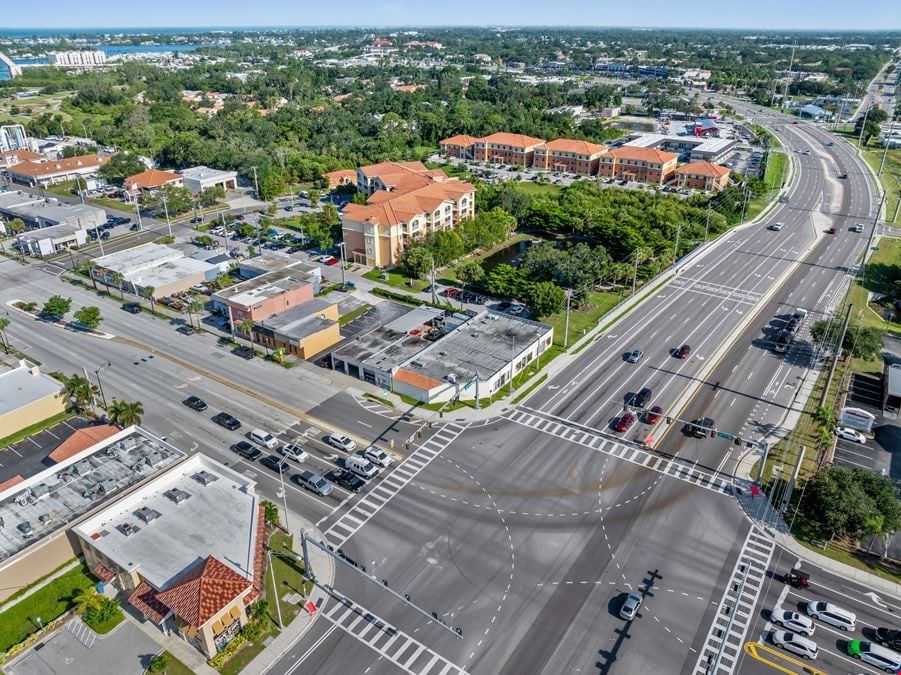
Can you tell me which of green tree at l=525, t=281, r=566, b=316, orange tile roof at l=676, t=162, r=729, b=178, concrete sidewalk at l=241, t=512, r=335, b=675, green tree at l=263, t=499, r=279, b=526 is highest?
orange tile roof at l=676, t=162, r=729, b=178

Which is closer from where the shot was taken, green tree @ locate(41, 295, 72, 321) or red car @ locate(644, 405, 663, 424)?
red car @ locate(644, 405, 663, 424)

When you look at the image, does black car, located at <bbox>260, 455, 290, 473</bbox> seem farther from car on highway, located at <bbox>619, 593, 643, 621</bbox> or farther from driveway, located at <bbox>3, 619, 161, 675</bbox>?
car on highway, located at <bbox>619, 593, 643, 621</bbox>

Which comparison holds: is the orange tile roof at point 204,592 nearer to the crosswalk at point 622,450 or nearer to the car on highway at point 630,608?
the car on highway at point 630,608

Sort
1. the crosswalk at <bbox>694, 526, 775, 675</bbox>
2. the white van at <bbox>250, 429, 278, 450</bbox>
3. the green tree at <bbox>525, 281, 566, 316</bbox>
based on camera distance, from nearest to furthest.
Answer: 1. the crosswalk at <bbox>694, 526, 775, 675</bbox>
2. the white van at <bbox>250, 429, 278, 450</bbox>
3. the green tree at <bbox>525, 281, 566, 316</bbox>

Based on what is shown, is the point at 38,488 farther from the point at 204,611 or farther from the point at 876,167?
the point at 876,167

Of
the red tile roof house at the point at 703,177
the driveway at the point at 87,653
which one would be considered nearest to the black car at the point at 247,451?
the driveway at the point at 87,653

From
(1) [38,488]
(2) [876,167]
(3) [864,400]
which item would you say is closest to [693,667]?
(3) [864,400]

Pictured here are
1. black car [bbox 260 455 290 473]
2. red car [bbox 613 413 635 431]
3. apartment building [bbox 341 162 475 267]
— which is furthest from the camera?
apartment building [bbox 341 162 475 267]

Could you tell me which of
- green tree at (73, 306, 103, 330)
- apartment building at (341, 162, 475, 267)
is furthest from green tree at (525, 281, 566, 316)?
green tree at (73, 306, 103, 330)
